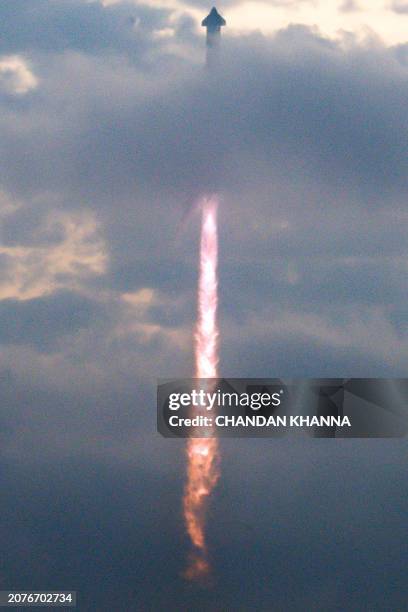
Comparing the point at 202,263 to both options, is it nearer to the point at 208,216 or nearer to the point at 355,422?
the point at 208,216

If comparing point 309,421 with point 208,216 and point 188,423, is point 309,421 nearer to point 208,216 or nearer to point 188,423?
point 188,423

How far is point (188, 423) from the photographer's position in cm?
16888

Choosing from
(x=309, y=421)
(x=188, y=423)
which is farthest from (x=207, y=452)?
(x=309, y=421)

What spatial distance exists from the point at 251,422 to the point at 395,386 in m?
25.5

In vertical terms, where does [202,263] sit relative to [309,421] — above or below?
above

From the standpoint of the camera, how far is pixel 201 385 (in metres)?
162

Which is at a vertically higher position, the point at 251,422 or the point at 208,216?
the point at 208,216

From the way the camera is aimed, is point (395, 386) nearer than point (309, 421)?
No

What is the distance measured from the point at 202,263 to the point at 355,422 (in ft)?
104

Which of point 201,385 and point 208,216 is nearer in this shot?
point 201,385

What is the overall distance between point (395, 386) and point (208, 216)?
34.0m

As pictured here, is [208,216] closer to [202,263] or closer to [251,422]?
[202,263]

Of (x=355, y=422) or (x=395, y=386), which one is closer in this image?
(x=355, y=422)

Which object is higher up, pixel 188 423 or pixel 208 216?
pixel 208 216
